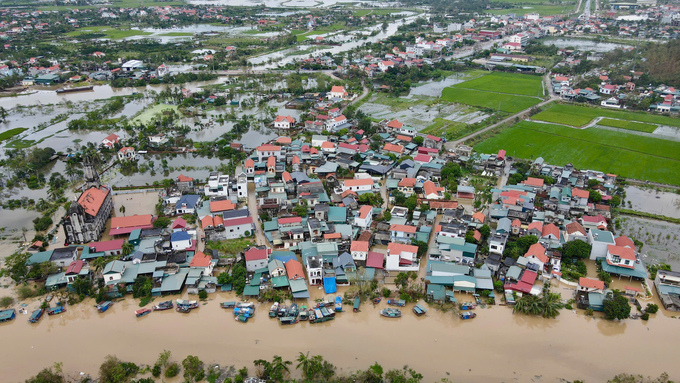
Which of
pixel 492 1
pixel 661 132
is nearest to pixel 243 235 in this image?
pixel 661 132

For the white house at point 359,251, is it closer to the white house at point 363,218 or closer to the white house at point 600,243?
the white house at point 363,218

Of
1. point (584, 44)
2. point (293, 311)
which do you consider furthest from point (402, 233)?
point (584, 44)

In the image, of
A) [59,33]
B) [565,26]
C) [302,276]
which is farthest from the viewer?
[565,26]

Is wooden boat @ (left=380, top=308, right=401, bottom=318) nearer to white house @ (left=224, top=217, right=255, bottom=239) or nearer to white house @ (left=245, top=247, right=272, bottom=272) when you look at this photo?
white house @ (left=245, top=247, right=272, bottom=272)

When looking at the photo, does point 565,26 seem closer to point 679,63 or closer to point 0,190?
point 679,63

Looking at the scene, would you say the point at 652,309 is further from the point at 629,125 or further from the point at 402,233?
the point at 629,125

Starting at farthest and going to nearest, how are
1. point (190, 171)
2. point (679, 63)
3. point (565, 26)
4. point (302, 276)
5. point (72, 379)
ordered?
point (565, 26) → point (679, 63) → point (190, 171) → point (302, 276) → point (72, 379)

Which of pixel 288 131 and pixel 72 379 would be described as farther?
pixel 288 131
